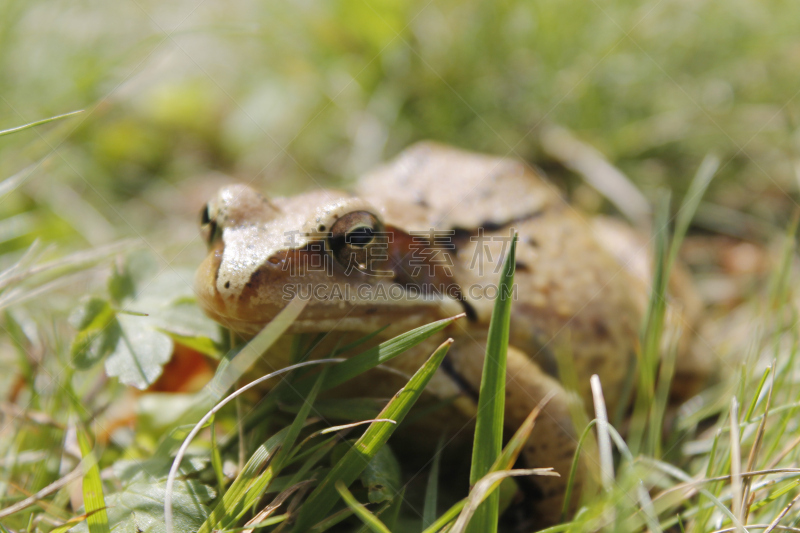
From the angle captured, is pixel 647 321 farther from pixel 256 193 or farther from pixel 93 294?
pixel 93 294

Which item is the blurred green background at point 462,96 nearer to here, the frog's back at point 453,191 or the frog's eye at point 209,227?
the frog's back at point 453,191

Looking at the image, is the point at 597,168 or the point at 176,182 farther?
the point at 176,182

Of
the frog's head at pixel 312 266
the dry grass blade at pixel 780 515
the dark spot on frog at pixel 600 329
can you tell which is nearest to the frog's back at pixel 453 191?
the frog's head at pixel 312 266

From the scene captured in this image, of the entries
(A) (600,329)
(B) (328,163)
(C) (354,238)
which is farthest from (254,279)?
(B) (328,163)

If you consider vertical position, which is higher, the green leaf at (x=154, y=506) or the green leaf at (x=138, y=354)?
the green leaf at (x=138, y=354)

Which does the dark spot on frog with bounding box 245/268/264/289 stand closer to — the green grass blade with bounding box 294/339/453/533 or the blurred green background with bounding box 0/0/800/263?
the green grass blade with bounding box 294/339/453/533

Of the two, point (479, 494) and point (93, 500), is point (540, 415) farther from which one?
point (93, 500)

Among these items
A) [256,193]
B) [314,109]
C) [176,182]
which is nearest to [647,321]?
[256,193]

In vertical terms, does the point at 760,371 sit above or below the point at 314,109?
below
